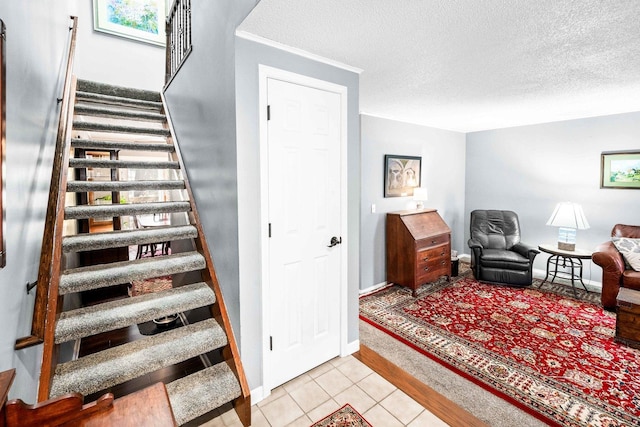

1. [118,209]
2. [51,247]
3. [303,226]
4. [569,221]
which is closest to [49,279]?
[51,247]

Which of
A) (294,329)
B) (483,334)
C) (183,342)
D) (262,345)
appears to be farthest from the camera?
(483,334)

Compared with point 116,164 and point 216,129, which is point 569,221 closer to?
point 216,129

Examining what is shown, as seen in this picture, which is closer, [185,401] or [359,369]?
[185,401]

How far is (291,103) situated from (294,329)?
5.37 ft

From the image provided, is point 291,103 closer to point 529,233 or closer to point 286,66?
point 286,66

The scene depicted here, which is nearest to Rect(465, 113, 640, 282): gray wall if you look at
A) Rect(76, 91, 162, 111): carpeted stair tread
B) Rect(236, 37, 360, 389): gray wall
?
Rect(236, 37, 360, 389): gray wall

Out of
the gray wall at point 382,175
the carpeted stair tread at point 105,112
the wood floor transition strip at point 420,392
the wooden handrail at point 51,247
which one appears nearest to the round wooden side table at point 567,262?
the gray wall at point 382,175

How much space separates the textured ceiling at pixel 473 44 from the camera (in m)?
1.58

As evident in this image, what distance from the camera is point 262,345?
2.04 m

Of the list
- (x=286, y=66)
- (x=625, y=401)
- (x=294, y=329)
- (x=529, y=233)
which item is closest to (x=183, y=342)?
(x=294, y=329)

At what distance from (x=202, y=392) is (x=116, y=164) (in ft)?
6.73

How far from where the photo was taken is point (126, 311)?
188 cm

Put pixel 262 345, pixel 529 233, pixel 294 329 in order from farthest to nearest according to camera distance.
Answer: pixel 529 233
pixel 294 329
pixel 262 345

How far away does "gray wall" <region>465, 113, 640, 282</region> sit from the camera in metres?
3.87
